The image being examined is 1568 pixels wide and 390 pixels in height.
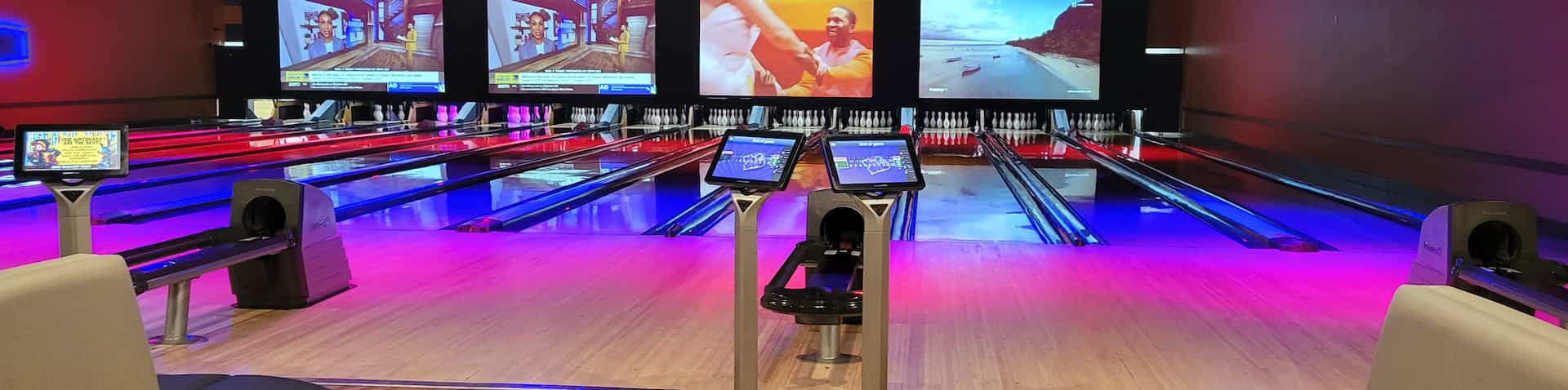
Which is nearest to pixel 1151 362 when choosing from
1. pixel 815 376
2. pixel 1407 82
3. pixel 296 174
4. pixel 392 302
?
pixel 815 376

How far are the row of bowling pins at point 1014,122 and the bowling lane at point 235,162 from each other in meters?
5.22

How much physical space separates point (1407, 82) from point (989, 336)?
176 inches

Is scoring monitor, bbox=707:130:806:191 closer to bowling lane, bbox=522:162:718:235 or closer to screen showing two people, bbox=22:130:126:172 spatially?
screen showing two people, bbox=22:130:126:172

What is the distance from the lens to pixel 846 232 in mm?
3277

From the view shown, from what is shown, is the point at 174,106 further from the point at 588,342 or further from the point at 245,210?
the point at 588,342

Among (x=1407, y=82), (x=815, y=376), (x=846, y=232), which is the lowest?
(x=815, y=376)

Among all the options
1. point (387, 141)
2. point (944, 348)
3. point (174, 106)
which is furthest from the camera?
point (174, 106)

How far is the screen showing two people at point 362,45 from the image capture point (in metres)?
12.2

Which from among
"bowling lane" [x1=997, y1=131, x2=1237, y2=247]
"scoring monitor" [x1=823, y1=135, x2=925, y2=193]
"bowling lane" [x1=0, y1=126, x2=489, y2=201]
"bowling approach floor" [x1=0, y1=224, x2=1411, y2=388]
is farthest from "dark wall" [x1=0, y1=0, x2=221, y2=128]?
"scoring monitor" [x1=823, y1=135, x2=925, y2=193]

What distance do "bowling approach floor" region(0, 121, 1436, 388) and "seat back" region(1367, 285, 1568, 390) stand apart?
47.1 inches

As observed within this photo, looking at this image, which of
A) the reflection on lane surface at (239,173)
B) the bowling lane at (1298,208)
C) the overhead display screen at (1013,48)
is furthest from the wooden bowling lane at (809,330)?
the overhead display screen at (1013,48)

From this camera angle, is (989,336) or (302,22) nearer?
(989,336)

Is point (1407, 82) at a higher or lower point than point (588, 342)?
higher

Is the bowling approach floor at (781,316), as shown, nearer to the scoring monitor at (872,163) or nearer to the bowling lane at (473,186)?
the bowling lane at (473,186)
